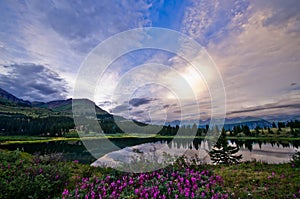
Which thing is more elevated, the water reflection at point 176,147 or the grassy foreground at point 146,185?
the grassy foreground at point 146,185

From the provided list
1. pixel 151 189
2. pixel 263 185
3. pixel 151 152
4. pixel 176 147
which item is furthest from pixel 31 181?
pixel 176 147

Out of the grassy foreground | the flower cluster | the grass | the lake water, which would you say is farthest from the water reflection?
the flower cluster

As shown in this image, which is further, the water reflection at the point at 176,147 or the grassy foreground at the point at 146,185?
the water reflection at the point at 176,147

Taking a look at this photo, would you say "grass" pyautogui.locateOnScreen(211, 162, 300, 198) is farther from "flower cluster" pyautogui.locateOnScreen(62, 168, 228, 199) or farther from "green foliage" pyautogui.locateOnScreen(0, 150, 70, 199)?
"green foliage" pyautogui.locateOnScreen(0, 150, 70, 199)

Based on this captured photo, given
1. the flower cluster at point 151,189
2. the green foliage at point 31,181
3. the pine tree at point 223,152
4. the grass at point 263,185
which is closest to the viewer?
the flower cluster at point 151,189

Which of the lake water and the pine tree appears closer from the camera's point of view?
the lake water

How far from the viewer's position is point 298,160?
30.3 ft

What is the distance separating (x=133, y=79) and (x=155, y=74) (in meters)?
1.21

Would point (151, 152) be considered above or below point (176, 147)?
above

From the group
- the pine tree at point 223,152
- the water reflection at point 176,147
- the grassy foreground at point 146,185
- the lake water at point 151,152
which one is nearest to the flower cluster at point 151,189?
the grassy foreground at point 146,185

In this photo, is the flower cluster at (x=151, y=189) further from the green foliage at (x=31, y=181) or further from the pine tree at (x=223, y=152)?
the pine tree at (x=223, y=152)

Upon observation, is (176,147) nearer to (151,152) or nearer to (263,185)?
(151,152)

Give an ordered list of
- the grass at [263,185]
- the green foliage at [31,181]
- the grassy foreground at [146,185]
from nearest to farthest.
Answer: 1. the grassy foreground at [146,185]
2. the grass at [263,185]
3. the green foliage at [31,181]

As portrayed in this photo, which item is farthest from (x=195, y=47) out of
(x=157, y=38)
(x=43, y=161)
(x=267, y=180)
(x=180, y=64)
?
(x=43, y=161)
